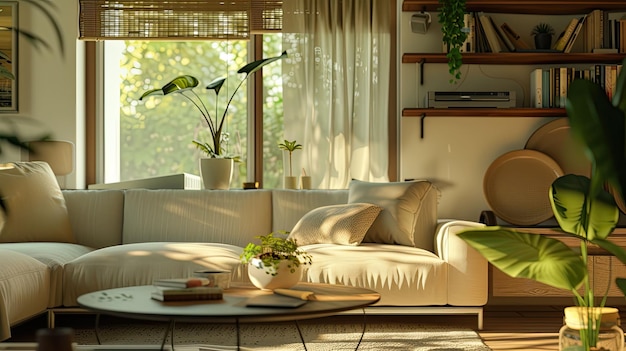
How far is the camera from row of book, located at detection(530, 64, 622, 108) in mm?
4879

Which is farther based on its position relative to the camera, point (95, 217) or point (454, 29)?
point (454, 29)

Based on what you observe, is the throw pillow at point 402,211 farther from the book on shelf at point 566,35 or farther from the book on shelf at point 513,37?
the book on shelf at point 566,35

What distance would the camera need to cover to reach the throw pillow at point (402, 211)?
4.32m

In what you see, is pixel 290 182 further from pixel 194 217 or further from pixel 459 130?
pixel 459 130

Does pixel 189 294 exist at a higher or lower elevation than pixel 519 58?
lower

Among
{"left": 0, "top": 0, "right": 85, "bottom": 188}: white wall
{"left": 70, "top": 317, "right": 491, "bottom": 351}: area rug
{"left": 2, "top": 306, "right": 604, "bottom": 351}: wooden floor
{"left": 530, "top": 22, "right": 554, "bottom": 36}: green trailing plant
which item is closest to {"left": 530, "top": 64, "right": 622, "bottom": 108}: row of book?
{"left": 530, "top": 22, "right": 554, "bottom": 36}: green trailing plant

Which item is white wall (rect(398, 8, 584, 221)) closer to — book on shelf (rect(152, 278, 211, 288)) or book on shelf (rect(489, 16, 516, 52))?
book on shelf (rect(489, 16, 516, 52))

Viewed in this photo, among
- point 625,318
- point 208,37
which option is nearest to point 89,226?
point 208,37

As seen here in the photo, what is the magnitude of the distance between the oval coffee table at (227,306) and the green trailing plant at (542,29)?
277 cm

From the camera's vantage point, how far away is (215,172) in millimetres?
4859

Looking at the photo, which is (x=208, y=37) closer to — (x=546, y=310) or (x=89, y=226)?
(x=89, y=226)

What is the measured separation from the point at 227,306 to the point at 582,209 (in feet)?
3.98

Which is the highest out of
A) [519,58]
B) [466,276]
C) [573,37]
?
[573,37]

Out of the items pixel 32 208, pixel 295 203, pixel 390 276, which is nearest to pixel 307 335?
pixel 390 276
